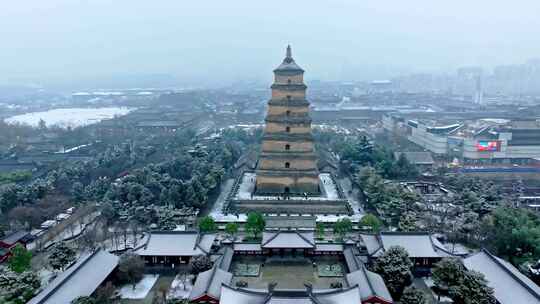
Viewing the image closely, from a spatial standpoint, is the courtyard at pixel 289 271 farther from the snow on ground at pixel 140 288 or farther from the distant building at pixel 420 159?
the distant building at pixel 420 159

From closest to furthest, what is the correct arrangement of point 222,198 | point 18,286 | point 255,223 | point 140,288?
point 18,286 → point 140,288 → point 255,223 → point 222,198

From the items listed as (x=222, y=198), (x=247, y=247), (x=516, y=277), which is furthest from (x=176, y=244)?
(x=516, y=277)

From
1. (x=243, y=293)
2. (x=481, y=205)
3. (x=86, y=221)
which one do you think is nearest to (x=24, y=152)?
(x=86, y=221)

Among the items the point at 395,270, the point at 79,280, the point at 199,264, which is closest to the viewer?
the point at 79,280

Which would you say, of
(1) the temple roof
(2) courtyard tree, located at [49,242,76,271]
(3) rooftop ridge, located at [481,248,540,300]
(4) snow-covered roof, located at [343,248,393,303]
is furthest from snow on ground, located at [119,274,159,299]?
(1) the temple roof

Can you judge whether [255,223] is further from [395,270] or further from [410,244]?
[395,270]

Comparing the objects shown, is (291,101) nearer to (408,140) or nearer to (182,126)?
(408,140)
